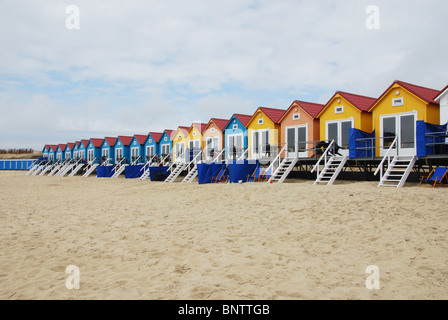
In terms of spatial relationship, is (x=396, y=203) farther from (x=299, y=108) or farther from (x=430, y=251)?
(x=299, y=108)

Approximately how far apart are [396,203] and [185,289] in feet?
23.2

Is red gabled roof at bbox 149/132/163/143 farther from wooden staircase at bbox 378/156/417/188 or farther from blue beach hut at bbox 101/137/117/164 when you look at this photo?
wooden staircase at bbox 378/156/417/188

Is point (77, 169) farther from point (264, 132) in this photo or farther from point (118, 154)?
point (264, 132)

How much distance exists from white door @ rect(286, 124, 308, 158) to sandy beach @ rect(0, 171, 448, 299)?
924 cm

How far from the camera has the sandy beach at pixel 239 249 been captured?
488cm

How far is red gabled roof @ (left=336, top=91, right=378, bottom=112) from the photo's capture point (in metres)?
18.3

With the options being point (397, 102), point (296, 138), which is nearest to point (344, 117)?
point (397, 102)

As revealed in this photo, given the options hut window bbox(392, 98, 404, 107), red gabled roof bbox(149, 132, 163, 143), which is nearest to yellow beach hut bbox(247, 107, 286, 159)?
hut window bbox(392, 98, 404, 107)

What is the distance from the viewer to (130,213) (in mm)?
10773

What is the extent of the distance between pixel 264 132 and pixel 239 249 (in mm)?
16766

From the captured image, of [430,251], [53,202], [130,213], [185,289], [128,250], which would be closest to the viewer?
[185,289]

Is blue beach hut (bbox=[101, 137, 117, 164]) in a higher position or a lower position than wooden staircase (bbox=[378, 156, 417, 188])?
higher

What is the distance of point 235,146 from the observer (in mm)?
24703
